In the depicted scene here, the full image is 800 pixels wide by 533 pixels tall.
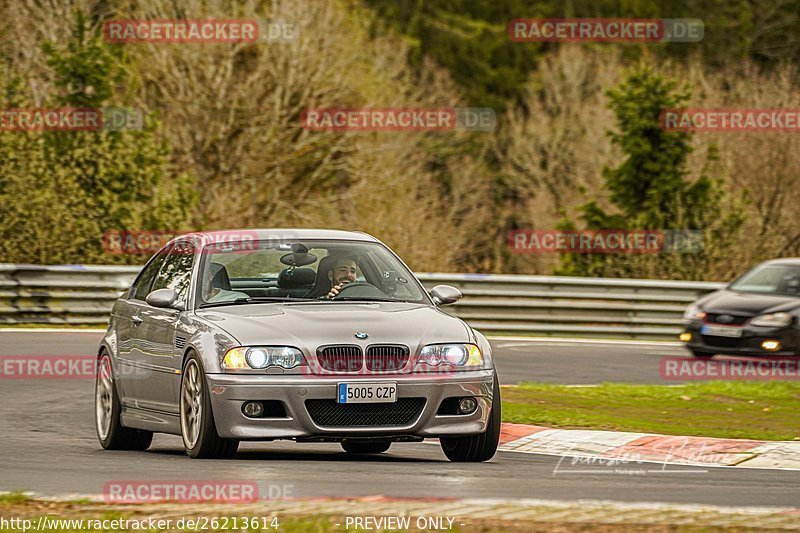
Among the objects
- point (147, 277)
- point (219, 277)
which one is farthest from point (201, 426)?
point (147, 277)

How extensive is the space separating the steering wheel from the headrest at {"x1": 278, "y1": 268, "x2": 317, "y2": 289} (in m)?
→ 0.23

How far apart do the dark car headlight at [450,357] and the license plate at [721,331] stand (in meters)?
11.1

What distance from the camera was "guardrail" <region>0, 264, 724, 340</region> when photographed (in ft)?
78.3

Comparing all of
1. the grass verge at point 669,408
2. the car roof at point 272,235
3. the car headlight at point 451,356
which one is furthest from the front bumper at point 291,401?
the grass verge at point 669,408

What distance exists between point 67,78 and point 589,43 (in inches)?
1274

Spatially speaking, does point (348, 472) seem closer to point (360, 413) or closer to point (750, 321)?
point (360, 413)

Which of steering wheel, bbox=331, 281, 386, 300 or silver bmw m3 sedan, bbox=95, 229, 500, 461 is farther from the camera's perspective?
steering wheel, bbox=331, 281, 386, 300

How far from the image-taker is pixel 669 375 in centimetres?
1938

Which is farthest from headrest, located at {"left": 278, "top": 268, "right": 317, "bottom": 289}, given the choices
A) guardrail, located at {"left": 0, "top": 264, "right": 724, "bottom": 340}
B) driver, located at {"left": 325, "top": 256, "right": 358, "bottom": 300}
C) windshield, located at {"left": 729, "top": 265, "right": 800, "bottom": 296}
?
guardrail, located at {"left": 0, "top": 264, "right": 724, "bottom": 340}

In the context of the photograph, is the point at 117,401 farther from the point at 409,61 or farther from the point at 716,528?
the point at 409,61

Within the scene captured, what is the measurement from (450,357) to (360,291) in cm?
111

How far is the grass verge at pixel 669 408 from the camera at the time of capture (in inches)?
529

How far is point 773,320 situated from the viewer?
20828mm

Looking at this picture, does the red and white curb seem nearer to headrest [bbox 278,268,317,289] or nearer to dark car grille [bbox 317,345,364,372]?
headrest [bbox 278,268,317,289]
